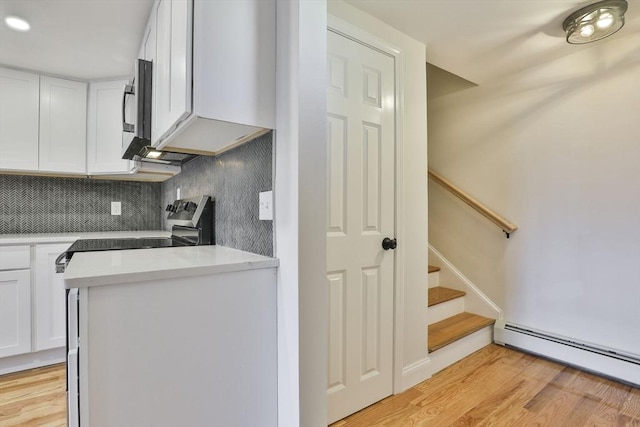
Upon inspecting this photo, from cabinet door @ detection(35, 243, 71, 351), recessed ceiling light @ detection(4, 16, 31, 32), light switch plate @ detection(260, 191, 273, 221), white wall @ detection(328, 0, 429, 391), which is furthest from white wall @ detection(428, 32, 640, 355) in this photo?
cabinet door @ detection(35, 243, 71, 351)

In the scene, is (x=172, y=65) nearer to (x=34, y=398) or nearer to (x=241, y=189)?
(x=241, y=189)

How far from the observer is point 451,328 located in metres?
2.47

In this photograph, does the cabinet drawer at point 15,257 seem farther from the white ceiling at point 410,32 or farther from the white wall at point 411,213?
the white wall at point 411,213

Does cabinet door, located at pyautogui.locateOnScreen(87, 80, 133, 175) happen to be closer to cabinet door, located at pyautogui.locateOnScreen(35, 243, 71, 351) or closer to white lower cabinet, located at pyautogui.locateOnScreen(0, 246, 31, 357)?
cabinet door, located at pyautogui.locateOnScreen(35, 243, 71, 351)

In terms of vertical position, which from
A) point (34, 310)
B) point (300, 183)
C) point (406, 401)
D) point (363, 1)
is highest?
point (363, 1)

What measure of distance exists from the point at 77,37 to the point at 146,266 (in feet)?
5.97

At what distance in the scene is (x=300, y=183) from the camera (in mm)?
1077

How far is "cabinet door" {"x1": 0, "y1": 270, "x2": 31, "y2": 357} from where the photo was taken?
2.14 m

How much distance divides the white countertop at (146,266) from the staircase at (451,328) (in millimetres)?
1569

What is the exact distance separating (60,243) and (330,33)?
7.64 ft

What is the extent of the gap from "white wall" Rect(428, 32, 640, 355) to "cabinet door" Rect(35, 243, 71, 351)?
10.5 feet

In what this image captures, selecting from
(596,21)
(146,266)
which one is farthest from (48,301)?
(596,21)

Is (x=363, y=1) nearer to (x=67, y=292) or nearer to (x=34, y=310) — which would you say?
(x=67, y=292)

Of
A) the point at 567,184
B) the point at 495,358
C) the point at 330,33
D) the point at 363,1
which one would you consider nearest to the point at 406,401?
the point at 495,358
